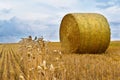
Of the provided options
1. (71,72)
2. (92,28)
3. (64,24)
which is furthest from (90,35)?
(71,72)

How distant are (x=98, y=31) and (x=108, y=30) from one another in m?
0.59

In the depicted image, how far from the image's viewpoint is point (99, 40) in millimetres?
15359

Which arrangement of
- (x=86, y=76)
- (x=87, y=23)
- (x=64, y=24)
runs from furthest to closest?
(x=64, y=24), (x=87, y=23), (x=86, y=76)

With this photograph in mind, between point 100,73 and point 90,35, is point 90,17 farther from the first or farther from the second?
point 100,73

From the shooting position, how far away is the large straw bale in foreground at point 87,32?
1482 cm

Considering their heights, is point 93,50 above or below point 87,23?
below

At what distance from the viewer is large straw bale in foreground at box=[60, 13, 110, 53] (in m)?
14.8

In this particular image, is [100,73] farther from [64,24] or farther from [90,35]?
→ [64,24]

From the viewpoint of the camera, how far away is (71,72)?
7648 mm

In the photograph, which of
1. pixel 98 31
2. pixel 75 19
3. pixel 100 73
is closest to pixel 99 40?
pixel 98 31

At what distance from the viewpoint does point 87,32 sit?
14.9 meters

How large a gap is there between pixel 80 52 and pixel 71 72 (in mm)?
7906

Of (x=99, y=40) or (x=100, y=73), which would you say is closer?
(x=100, y=73)

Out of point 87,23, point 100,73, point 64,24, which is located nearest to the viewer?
point 100,73
